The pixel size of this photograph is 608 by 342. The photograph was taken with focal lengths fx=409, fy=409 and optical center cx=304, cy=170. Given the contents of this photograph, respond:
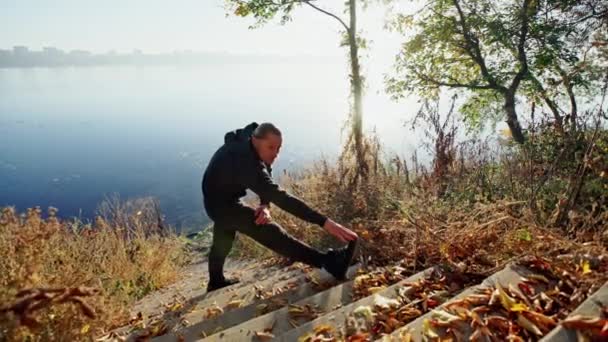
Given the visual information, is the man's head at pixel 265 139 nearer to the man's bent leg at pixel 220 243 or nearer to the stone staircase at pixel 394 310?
the man's bent leg at pixel 220 243

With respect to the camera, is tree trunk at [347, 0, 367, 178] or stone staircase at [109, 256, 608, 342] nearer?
stone staircase at [109, 256, 608, 342]

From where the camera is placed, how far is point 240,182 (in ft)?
13.0

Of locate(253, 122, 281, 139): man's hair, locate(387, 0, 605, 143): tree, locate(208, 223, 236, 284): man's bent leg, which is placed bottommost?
locate(208, 223, 236, 284): man's bent leg

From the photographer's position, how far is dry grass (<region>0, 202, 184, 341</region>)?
61.0 inches

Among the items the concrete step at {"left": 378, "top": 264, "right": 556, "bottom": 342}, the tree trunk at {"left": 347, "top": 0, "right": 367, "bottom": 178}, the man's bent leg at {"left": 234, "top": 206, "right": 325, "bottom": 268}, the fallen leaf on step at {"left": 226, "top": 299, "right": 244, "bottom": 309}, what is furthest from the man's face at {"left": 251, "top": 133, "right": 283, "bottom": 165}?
the tree trunk at {"left": 347, "top": 0, "right": 367, "bottom": 178}

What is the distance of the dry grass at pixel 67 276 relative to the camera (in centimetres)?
155

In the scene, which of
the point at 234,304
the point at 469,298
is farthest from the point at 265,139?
the point at 469,298

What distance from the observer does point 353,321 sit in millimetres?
2463

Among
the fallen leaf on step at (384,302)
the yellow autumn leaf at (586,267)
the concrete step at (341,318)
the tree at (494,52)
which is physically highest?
the tree at (494,52)

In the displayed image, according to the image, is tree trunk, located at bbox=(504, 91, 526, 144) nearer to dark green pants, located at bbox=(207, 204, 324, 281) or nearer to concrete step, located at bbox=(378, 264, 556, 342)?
dark green pants, located at bbox=(207, 204, 324, 281)

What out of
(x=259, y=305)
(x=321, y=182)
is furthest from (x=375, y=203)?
(x=259, y=305)

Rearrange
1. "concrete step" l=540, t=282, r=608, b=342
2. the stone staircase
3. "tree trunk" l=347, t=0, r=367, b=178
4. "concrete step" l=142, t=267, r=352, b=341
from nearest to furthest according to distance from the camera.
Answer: "concrete step" l=540, t=282, r=608, b=342 → the stone staircase → "concrete step" l=142, t=267, r=352, b=341 → "tree trunk" l=347, t=0, r=367, b=178

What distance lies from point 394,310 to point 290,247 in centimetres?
163

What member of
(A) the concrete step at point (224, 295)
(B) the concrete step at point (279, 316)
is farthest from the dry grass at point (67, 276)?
(B) the concrete step at point (279, 316)
